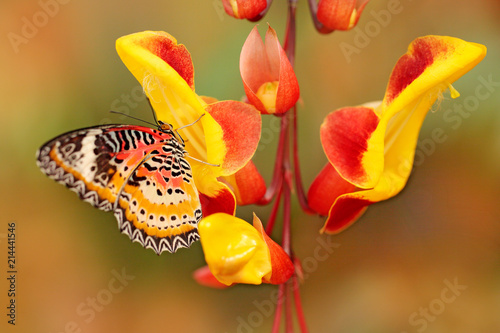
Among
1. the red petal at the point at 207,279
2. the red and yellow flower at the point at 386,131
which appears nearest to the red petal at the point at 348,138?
the red and yellow flower at the point at 386,131

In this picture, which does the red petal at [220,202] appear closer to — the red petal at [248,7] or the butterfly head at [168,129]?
the butterfly head at [168,129]

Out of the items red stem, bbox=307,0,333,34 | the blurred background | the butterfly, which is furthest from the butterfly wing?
the blurred background

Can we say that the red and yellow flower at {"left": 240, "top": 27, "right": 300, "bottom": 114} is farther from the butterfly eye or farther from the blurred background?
the blurred background

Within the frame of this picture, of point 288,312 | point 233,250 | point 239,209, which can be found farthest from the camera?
point 239,209

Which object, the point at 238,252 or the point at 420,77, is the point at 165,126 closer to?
the point at 238,252

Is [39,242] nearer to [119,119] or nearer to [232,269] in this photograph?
[119,119]

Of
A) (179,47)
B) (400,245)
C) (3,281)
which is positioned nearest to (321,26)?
Result: (179,47)

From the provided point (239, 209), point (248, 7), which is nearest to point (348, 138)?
point (248, 7)
